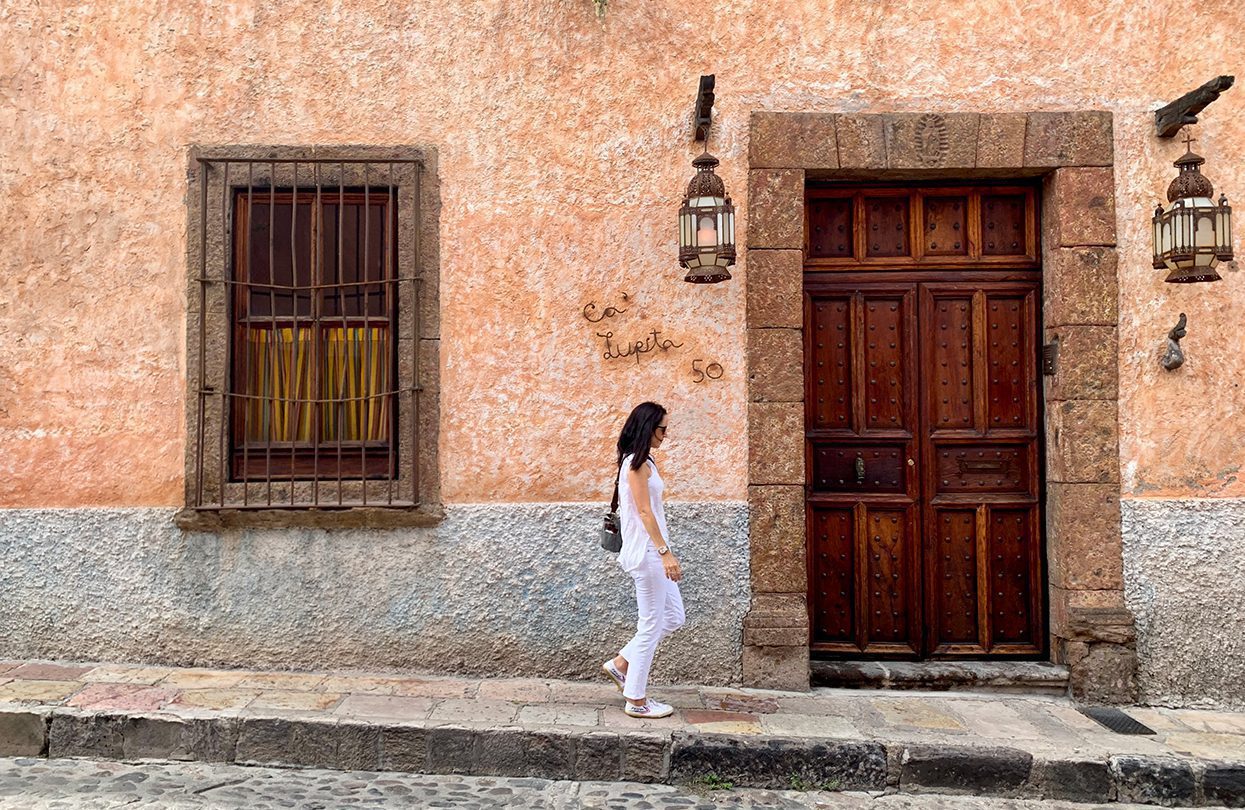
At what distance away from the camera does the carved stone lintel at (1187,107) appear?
4914 millimetres

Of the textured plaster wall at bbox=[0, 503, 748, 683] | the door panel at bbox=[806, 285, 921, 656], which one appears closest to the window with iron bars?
the textured plaster wall at bbox=[0, 503, 748, 683]

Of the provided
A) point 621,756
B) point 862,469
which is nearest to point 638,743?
point 621,756

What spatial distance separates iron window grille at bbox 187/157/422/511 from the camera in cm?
543

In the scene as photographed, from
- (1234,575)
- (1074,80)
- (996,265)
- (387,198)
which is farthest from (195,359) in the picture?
(1234,575)

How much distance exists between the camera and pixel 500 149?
18.0 ft

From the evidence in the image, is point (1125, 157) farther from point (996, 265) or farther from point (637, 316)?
point (637, 316)

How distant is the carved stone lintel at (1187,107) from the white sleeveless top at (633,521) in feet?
10.9

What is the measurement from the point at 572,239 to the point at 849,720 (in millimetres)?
2864

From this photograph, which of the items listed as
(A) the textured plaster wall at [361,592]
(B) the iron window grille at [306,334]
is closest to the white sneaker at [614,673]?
(A) the textured plaster wall at [361,592]

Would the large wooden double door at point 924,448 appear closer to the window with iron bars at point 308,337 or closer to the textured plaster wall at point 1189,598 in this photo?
the textured plaster wall at point 1189,598

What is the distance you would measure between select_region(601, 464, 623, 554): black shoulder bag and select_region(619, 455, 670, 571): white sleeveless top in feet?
0.25

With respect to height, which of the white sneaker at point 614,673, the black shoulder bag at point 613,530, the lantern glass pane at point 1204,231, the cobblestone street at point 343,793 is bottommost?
the cobblestone street at point 343,793

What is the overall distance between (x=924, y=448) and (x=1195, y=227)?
1.75 metres

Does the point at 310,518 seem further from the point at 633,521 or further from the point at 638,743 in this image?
the point at 638,743
